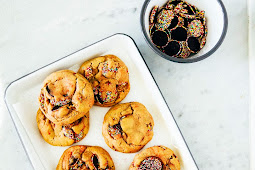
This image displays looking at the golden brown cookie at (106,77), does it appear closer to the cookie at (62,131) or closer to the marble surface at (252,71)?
the cookie at (62,131)

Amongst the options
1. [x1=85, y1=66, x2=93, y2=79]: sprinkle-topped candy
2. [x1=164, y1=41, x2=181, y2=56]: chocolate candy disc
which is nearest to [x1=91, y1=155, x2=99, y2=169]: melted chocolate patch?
[x1=85, y1=66, x2=93, y2=79]: sprinkle-topped candy

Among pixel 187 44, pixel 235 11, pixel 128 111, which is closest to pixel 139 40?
pixel 187 44

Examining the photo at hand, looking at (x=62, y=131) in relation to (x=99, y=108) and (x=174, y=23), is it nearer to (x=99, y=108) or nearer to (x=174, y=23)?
(x=99, y=108)

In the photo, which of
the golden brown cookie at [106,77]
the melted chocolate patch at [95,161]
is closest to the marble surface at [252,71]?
the golden brown cookie at [106,77]

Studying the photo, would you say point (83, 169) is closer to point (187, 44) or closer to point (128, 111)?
point (128, 111)

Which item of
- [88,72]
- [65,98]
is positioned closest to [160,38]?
[88,72]

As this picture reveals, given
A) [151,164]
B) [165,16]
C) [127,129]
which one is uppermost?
[165,16]
